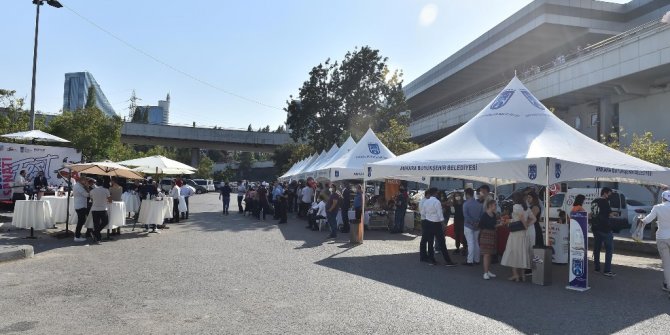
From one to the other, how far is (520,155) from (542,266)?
9.03 ft

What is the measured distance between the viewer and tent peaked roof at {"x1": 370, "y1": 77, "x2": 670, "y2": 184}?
34.7ft

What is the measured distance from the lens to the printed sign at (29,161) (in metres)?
18.9

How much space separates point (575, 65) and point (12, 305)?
30.0 metres

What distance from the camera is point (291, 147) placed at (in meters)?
65.8

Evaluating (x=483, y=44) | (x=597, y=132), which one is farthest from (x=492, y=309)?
(x=483, y=44)

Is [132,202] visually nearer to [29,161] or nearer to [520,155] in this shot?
[29,161]

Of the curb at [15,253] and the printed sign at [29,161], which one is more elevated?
the printed sign at [29,161]

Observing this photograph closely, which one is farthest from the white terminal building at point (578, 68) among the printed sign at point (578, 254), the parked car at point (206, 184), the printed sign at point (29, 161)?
the parked car at point (206, 184)

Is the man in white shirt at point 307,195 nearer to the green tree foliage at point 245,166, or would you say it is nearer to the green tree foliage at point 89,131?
the green tree foliage at point 89,131

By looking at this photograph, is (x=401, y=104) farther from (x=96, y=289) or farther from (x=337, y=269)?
(x=96, y=289)

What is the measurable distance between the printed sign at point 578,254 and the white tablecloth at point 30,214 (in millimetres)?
12549

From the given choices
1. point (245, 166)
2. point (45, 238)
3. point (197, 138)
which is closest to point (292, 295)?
point (45, 238)

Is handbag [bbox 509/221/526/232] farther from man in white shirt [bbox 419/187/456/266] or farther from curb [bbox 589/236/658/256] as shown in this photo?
curb [bbox 589/236/658/256]

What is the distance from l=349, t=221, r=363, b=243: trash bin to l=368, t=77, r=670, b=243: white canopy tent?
162cm
